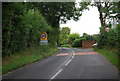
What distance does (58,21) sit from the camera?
155 feet

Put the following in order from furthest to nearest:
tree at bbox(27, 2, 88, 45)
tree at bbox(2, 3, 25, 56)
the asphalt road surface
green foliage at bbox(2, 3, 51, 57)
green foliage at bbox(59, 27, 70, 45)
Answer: green foliage at bbox(59, 27, 70, 45) → tree at bbox(27, 2, 88, 45) → green foliage at bbox(2, 3, 51, 57) → tree at bbox(2, 3, 25, 56) → the asphalt road surface

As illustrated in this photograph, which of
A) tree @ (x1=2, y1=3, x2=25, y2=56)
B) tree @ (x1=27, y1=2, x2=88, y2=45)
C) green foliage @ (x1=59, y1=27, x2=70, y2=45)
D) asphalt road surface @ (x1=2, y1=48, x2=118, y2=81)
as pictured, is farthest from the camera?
green foliage @ (x1=59, y1=27, x2=70, y2=45)

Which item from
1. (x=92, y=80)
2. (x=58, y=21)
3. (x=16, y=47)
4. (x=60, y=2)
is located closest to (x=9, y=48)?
(x=16, y=47)

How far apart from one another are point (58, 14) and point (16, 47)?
27.0 m

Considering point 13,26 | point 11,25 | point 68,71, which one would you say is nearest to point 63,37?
point 13,26

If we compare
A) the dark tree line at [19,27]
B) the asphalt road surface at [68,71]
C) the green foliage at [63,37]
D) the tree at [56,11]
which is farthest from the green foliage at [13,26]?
the green foliage at [63,37]

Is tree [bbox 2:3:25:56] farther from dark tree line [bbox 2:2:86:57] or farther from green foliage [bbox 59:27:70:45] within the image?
green foliage [bbox 59:27:70:45]

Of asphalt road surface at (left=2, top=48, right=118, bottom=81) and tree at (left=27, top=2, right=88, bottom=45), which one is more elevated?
tree at (left=27, top=2, right=88, bottom=45)

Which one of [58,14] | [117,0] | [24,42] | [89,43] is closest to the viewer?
[117,0]

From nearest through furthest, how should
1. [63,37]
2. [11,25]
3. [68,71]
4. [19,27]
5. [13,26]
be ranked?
[68,71] < [11,25] < [13,26] < [19,27] < [63,37]

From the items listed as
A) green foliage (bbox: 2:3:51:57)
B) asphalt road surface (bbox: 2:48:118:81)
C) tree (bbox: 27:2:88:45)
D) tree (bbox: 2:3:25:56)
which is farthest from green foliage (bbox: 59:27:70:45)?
asphalt road surface (bbox: 2:48:118:81)

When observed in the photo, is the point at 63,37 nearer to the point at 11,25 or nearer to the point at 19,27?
the point at 19,27

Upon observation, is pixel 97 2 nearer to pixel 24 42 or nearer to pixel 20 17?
pixel 24 42

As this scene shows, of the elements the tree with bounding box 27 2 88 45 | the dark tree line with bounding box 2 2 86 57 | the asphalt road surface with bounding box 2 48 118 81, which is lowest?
the asphalt road surface with bounding box 2 48 118 81
